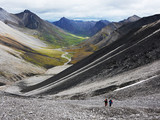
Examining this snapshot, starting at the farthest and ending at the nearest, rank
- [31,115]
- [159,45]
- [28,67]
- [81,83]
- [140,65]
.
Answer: [28,67] → [81,83] → [159,45] → [140,65] → [31,115]

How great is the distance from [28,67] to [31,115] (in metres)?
A: 95.8

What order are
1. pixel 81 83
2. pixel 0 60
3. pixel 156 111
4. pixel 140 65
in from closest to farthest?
pixel 156 111
pixel 140 65
pixel 81 83
pixel 0 60

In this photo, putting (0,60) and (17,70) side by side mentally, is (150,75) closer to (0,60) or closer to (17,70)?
(17,70)

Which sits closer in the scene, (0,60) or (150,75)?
(150,75)

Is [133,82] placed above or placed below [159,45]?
below

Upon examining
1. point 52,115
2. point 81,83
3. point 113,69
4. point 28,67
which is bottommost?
point 52,115

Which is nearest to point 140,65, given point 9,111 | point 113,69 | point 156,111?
point 113,69

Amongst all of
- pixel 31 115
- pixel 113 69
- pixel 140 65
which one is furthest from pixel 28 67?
pixel 31 115

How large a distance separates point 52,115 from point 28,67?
9627 cm

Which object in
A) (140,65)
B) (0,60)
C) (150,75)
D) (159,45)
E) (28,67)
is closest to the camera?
(150,75)

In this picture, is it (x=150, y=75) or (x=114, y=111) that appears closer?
(x=114, y=111)

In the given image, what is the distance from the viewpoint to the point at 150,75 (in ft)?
99.1

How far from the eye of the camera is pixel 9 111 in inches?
665

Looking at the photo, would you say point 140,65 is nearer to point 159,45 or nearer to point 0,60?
point 159,45
